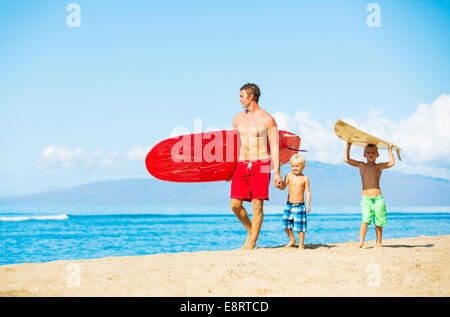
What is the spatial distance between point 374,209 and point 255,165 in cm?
175

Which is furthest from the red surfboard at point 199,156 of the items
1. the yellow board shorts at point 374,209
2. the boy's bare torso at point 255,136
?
the yellow board shorts at point 374,209

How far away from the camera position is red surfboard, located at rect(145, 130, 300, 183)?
667 centimetres

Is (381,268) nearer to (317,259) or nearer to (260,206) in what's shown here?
(317,259)

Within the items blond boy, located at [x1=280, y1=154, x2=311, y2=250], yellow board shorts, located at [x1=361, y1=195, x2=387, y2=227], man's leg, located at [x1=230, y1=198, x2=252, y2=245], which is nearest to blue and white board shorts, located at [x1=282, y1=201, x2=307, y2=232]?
blond boy, located at [x1=280, y1=154, x2=311, y2=250]

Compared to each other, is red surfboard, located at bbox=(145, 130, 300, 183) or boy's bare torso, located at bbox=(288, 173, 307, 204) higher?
red surfboard, located at bbox=(145, 130, 300, 183)

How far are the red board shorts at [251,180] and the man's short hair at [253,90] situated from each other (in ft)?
3.06

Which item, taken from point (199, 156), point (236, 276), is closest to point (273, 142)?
point (199, 156)

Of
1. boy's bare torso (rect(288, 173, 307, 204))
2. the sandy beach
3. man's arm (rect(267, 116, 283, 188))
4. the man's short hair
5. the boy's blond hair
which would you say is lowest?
the sandy beach

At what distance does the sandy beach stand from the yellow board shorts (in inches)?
46.6

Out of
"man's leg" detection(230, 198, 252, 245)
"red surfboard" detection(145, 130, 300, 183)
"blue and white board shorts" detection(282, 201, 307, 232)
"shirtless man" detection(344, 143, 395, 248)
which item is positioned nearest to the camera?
"blue and white board shorts" detection(282, 201, 307, 232)

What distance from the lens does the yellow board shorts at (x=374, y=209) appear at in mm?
6305

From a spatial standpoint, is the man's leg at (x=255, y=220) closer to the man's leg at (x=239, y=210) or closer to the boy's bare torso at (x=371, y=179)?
the man's leg at (x=239, y=210)

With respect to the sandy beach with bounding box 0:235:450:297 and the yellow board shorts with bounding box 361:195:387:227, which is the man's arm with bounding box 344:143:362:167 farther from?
the sandy beach with bounding box 0:235:450:297
